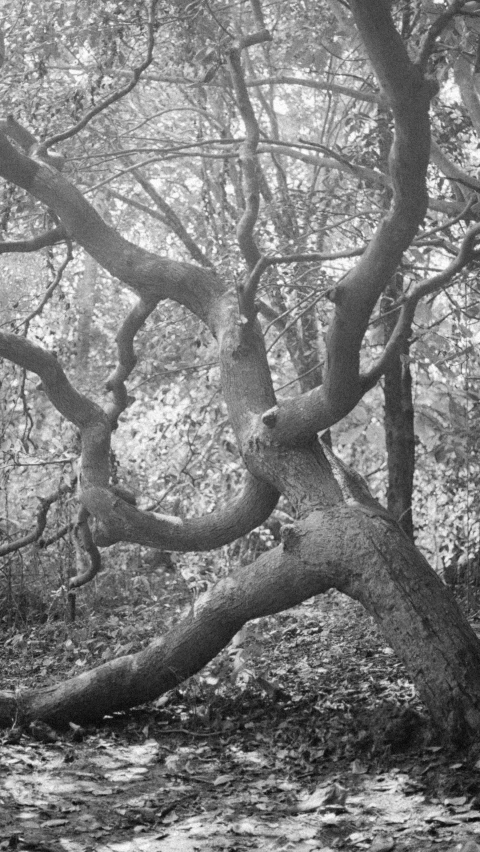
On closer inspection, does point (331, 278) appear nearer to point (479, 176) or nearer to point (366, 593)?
point (479, 176)

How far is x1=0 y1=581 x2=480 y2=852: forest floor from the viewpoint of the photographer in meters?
3.58

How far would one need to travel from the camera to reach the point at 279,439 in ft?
17.4

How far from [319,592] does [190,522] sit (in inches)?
41.1

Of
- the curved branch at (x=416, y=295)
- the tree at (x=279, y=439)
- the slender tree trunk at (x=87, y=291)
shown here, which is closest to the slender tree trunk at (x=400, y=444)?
the tree at (x=279, y=439)

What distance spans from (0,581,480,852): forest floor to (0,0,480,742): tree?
0.26 meters

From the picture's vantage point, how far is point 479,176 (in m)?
6.97

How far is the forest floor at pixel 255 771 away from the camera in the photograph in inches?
141

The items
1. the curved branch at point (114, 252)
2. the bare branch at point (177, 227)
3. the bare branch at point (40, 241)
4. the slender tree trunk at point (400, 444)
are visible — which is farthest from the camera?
the bare branch at point (177, 227)

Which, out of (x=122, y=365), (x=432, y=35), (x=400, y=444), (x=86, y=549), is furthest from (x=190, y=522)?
(x=400, y=444)

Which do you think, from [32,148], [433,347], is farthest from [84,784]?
[32,148]

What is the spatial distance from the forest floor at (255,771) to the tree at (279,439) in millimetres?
261

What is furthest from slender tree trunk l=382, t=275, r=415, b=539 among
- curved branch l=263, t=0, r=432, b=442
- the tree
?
curved branch l=263, t=0, r=432, b=442

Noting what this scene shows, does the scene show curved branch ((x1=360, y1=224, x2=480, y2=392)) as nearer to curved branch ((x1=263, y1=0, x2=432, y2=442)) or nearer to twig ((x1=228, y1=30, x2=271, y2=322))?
curved branch ((x1=263, y1=0, x2=432, y2=442))

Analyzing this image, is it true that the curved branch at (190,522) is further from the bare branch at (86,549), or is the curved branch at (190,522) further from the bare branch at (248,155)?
the bare branch at (248,155)
